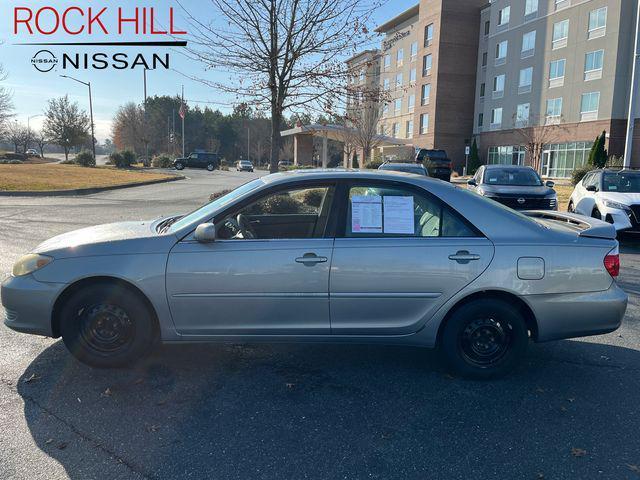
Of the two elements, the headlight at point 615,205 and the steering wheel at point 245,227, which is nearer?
the steering wheel at point 245,227

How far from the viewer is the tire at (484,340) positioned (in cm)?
383

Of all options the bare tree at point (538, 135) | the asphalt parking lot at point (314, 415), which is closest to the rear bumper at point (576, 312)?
the asphalt parking lot at point (314, 415)

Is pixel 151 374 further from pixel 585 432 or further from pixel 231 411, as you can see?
pixel 585 432

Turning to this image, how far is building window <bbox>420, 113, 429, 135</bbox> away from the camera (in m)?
52.7

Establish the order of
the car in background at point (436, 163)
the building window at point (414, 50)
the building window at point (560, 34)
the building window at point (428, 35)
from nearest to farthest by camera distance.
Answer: the car in background at point (436, 163) < the building window at point (560, 34) < the building window at point (428, 35) < the building window at point (414, 50)

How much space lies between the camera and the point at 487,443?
3.07 m

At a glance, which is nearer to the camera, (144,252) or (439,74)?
(144,252)

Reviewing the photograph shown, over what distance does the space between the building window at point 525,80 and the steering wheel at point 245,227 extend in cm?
4391

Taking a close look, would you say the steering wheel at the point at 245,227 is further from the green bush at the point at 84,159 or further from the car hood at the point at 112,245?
the green bush at the point at 84,159

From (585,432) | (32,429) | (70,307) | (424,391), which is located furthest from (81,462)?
(585,432)

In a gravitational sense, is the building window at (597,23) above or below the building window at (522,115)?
Answer: above

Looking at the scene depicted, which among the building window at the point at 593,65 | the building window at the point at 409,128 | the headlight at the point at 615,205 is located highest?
the building window at the point at 593,65

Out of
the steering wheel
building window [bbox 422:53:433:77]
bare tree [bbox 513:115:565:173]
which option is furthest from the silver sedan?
building window [bbox 422:53:433:77]

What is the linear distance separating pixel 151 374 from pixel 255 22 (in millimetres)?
10740
